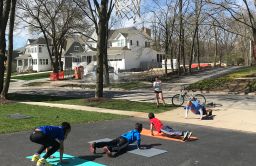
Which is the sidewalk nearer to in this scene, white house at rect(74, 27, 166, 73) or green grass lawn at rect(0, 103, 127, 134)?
green grass lawn at rect(0, 103, 127, 134)

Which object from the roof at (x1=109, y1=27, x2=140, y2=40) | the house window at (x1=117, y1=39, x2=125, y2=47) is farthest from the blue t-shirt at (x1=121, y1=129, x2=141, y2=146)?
the roof at (x1=109, y1=27, x2=140, y2=40)

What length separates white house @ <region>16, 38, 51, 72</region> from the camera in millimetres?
83769

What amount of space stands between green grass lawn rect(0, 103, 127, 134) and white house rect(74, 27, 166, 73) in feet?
143

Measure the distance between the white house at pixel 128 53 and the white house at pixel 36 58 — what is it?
919 cm

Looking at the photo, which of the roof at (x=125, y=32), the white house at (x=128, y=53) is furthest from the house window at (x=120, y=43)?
the roof at (x=125, y=32)

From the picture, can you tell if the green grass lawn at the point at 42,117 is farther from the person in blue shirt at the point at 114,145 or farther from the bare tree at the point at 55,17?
the bare tree at the point at 55,17

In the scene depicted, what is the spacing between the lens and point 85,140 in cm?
1199

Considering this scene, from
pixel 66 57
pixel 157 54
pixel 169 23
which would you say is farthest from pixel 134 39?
pixel 169 23

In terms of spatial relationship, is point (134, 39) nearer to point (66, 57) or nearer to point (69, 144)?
point (66, 57)

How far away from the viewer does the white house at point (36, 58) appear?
83.8 meters

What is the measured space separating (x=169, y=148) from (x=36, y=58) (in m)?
76.5

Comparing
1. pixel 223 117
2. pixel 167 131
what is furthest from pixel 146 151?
pixel 223 117

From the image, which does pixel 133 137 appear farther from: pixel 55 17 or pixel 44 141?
pixel 55 17

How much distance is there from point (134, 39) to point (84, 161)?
2742 inches
